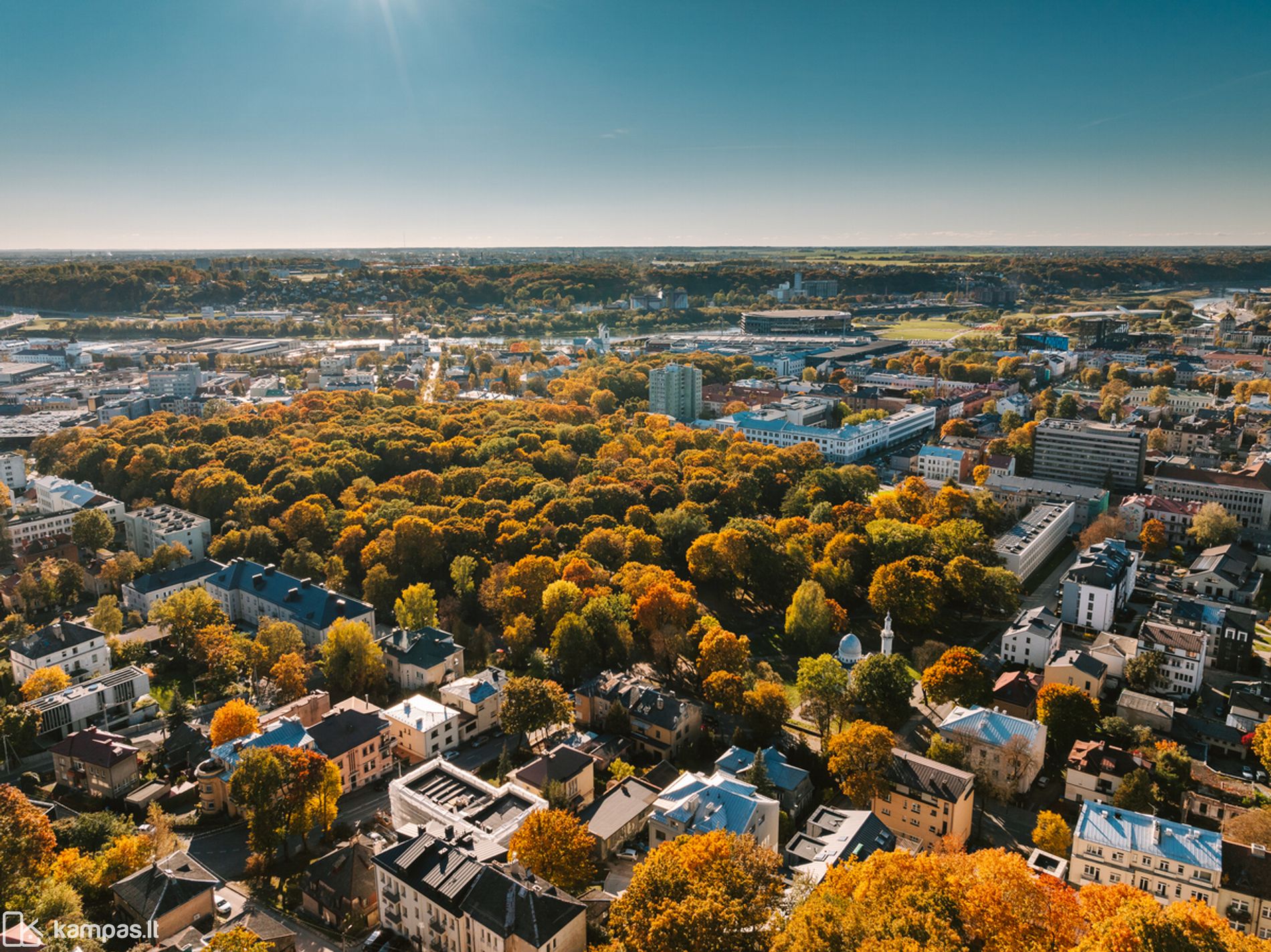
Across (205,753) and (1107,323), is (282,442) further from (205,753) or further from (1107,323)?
(1107,323)

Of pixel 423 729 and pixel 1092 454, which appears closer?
pixel 423 729

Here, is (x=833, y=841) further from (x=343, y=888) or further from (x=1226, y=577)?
(x=1226, y=577)

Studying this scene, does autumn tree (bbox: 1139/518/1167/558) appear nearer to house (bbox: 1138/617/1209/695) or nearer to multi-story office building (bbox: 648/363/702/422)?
house (bbox: 1138/617/1209/695)

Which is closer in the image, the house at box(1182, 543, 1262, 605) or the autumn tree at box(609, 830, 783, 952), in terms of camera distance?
the autumn tree at box(609, 830, 783, 952)

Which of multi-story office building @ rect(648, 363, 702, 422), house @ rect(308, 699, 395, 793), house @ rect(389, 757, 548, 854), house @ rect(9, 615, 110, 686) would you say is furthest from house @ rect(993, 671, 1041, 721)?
multi-story office building @ rect(648, 363, 702, 422)

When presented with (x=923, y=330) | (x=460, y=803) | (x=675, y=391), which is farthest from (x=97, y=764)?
(x=923, y=330)

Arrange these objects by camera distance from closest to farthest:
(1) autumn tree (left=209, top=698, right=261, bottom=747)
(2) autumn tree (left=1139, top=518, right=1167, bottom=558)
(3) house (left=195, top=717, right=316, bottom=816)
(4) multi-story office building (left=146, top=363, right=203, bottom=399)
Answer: (3) house (left=195, top=717, right=316, bottom=816) → (1) autumn tree (left=209, top=698, right=261, bottom=747) → (2) autumn tree (left=1139, top=518, right=1167, bottom=558) → (4) multi-story office building (left=146, top=363, right=203, bottom=399)

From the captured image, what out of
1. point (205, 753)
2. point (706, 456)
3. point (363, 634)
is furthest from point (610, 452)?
point (205, 753)
